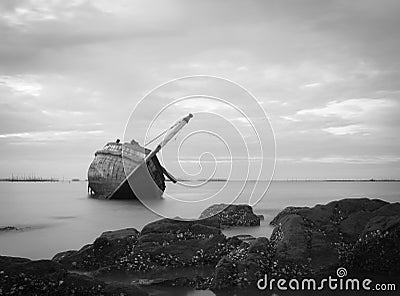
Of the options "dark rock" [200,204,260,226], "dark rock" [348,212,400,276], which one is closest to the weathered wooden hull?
"dark rock" [200,204,260,226]

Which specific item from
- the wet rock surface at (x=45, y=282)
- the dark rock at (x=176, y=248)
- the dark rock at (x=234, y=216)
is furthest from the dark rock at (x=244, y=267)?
the dark rock at (x=234, y=216)

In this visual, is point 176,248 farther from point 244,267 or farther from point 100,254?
point 244,267

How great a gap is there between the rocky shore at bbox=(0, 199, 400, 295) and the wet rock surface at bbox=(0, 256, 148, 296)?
0.08 ft

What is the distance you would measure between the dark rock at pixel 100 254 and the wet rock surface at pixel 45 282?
14.1 feet

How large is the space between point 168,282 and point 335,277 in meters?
5.08

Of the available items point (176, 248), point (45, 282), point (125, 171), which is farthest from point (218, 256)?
point (125, 171)

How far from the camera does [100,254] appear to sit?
612 inches

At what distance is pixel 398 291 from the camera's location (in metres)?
12.1

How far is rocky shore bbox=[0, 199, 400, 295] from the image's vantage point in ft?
35.2

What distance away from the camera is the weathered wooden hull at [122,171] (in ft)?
171

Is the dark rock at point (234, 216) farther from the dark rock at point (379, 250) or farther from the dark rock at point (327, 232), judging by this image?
the dark rock at point (379, 250)

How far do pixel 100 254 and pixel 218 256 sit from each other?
14.2 feet

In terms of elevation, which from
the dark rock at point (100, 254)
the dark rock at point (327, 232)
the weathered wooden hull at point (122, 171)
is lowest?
Result: the dark rock at point (100, 254)

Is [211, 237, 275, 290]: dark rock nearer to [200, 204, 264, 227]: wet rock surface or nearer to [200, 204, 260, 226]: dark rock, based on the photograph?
[200, 204, 264, 227]: wet rock surface
